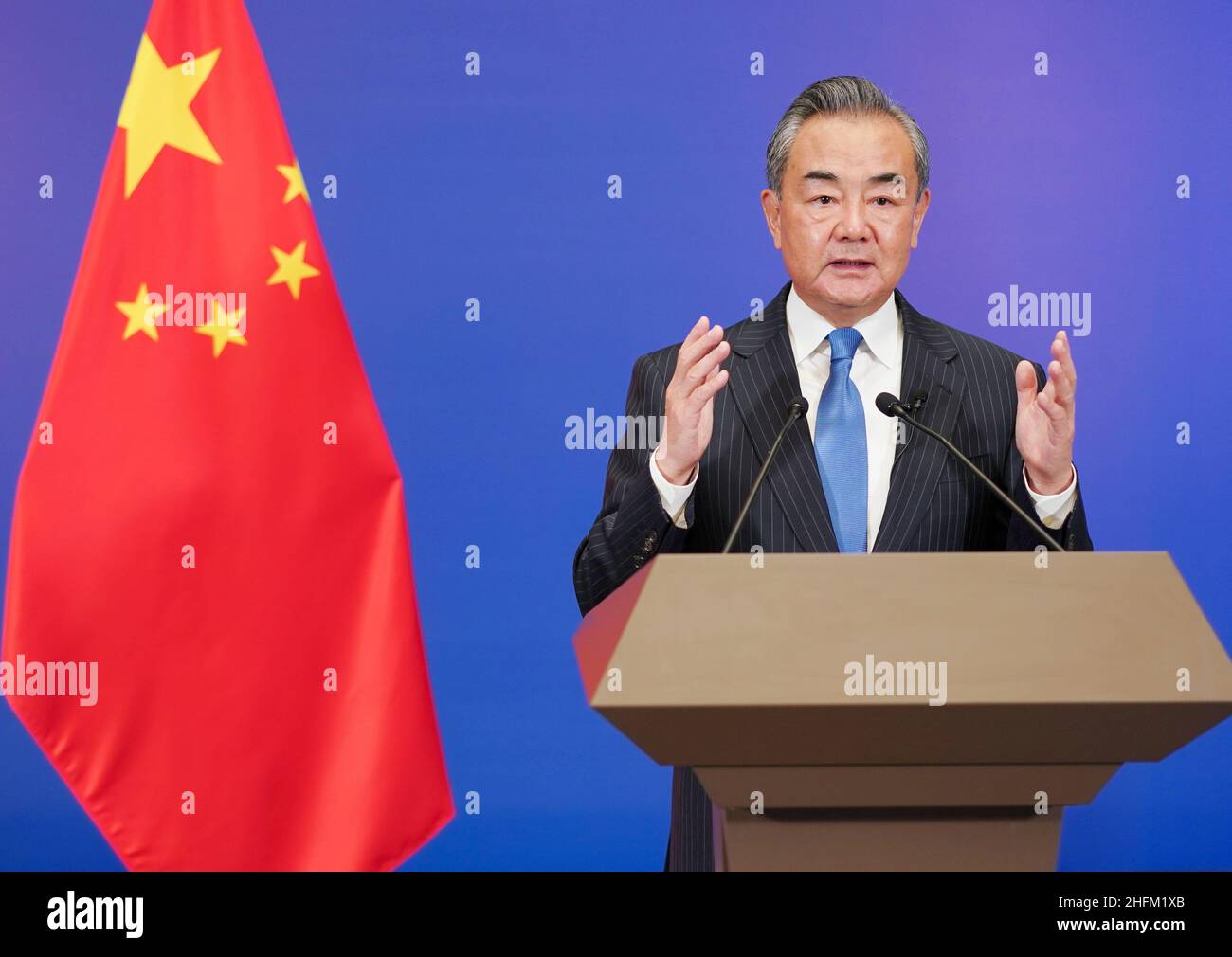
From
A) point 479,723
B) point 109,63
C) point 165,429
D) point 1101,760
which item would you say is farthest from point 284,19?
point 1101,760

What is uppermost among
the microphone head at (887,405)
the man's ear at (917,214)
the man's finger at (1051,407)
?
the man's ear at (917,214)

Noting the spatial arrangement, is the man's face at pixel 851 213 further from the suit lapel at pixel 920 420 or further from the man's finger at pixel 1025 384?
the man's finger at pixel 1025 384

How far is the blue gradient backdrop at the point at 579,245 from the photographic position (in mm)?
2975

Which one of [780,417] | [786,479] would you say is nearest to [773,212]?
[780,417]

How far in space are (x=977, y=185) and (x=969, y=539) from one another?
148 centimetres

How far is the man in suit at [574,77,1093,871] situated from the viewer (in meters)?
1.59

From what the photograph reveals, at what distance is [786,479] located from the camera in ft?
5.62

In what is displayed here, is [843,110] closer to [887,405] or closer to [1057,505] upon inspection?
[887,405]

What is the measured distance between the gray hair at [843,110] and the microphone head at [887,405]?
0.53m

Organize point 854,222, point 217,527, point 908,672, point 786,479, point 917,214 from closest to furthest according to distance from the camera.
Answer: point 908,672 < point 786,479 < point 854,222 < point 917,214 < point 217,527

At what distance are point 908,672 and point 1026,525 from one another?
26.0 inches

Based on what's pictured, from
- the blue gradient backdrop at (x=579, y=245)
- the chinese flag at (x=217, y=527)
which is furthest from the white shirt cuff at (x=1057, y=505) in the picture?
the blue gradient backdrop at (x=579, y=245)

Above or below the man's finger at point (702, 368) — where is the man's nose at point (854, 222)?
above

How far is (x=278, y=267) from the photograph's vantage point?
2537 mm
